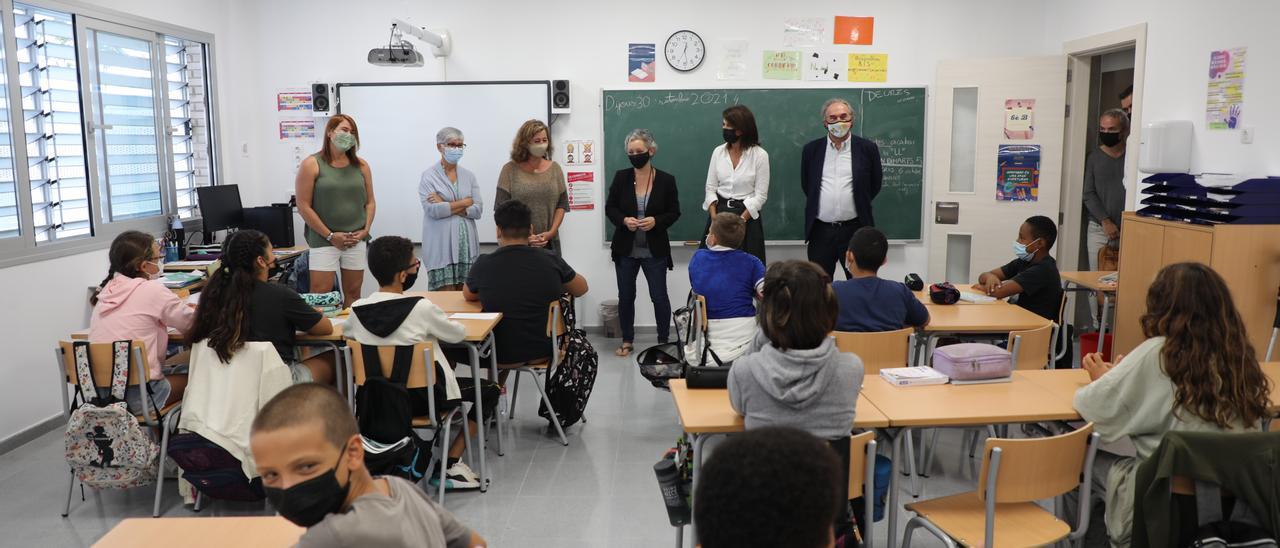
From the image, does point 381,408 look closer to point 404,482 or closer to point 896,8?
point 404,482

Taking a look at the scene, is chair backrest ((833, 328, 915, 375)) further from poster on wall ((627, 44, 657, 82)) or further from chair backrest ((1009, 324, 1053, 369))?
poster on wall ((627, 44, 657, 82))

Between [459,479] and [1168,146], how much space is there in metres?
4.02

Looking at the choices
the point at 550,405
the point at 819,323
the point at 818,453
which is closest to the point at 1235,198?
the point at 819,323

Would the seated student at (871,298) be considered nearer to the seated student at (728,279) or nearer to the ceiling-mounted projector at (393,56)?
the seated student at (728,279)

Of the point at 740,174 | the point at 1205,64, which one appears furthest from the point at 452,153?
the point at 1205,64

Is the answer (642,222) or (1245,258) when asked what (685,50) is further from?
(1245,258)

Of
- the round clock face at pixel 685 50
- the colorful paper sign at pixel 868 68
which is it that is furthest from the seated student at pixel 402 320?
the colorful paper sign at pixel 868 68

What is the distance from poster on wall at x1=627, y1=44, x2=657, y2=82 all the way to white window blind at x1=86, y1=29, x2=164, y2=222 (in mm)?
3224

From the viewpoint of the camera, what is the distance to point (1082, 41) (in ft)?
20.3

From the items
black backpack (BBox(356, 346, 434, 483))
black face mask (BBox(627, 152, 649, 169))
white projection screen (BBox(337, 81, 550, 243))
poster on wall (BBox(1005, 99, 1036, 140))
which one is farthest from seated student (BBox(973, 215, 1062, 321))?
white projection screen (BBox(337, 81, 550, 243))

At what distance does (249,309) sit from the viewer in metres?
3.67

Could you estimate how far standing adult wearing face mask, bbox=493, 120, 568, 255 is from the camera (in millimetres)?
5896

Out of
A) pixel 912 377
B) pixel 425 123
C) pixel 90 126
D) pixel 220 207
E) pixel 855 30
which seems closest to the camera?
pixel 912 377

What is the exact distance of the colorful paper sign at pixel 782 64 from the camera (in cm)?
675
